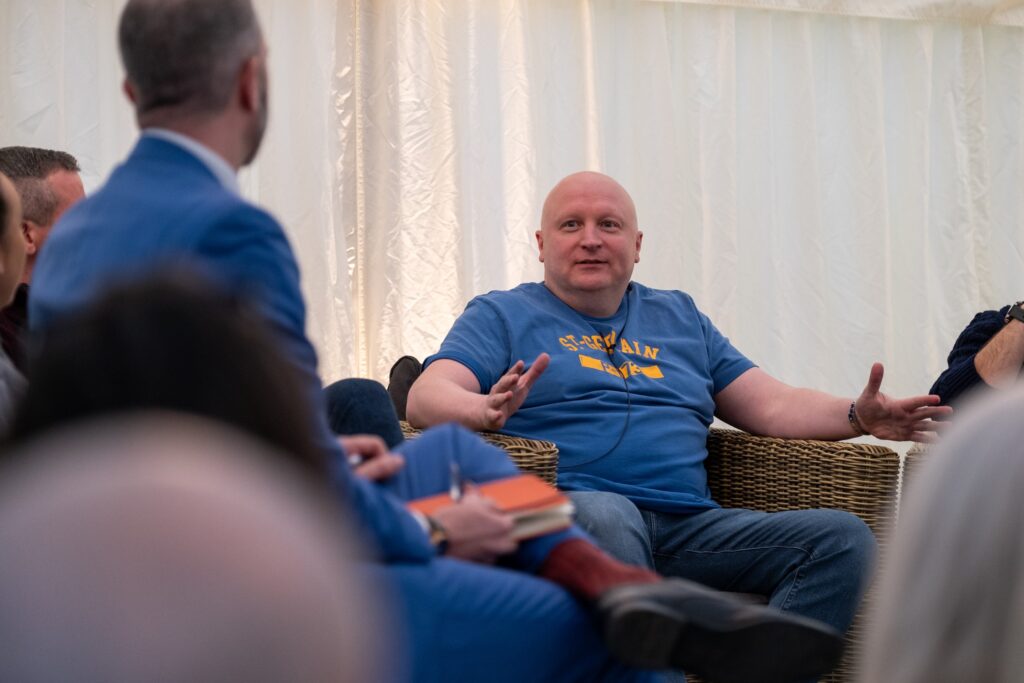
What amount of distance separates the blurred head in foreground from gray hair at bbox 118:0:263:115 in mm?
1087

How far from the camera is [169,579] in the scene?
518mm

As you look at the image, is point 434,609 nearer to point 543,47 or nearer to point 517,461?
point 517,461

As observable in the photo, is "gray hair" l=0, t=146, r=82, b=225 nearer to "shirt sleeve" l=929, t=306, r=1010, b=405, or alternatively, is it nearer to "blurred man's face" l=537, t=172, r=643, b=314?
"blurred man's face" l=537, t=172, r=643, b=314

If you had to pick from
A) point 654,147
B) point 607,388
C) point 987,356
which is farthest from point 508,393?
point 654,147

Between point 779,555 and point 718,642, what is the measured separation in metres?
1.31

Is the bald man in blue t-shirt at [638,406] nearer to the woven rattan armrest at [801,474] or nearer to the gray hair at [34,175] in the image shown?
the woven rattan armrest at [801,474]

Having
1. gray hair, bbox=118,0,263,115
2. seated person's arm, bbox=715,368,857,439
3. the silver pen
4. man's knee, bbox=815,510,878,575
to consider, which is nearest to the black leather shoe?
the silver pen

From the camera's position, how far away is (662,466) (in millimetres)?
2865

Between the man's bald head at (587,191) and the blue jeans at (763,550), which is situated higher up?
the man's bald head at (587,191)

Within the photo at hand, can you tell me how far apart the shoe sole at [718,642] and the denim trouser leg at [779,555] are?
1.19 m

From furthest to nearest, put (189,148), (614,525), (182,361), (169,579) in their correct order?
1. (614,525)
2. (189,148)
3. (182,361)
4. (169,579)

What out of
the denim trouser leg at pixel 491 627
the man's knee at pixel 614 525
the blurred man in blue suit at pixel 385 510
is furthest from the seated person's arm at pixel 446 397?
the denim trouser leg at pixel 491 627

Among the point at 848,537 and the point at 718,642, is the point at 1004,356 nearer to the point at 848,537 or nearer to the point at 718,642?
the point at 848,537

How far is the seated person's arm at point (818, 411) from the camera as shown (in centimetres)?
278
